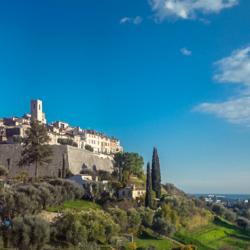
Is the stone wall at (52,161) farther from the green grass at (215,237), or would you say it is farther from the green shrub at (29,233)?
the green shrub at (29,233)

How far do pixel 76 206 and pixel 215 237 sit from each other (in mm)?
21321

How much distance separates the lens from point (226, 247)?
55906mm

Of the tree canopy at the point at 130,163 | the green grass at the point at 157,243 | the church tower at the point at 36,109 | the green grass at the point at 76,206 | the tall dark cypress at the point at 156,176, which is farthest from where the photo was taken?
the church tower at the point at 36,109

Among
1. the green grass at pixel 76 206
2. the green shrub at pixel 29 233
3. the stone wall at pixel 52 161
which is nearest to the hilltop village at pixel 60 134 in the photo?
the stone wall at pixel 52 161

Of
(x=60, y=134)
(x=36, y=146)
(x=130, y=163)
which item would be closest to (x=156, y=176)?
(x=130, y=163)

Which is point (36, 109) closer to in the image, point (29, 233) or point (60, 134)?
point (60, 134)

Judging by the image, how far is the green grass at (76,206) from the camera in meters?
44.7

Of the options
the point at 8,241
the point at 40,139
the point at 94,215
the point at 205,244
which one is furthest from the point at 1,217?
the point at 205,244

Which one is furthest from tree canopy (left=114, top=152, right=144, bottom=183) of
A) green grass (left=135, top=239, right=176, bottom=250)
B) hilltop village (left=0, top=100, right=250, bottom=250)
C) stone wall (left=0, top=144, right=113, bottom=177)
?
green grass (left=135, top=239, right=176, bottom=250)

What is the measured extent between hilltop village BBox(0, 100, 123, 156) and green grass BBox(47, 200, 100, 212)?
25.7m

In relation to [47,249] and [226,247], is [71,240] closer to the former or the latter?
[47,249]

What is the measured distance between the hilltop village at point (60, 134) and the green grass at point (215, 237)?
94.8ft

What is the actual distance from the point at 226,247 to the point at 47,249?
2875cm

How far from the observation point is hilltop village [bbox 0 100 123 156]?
8156cm
